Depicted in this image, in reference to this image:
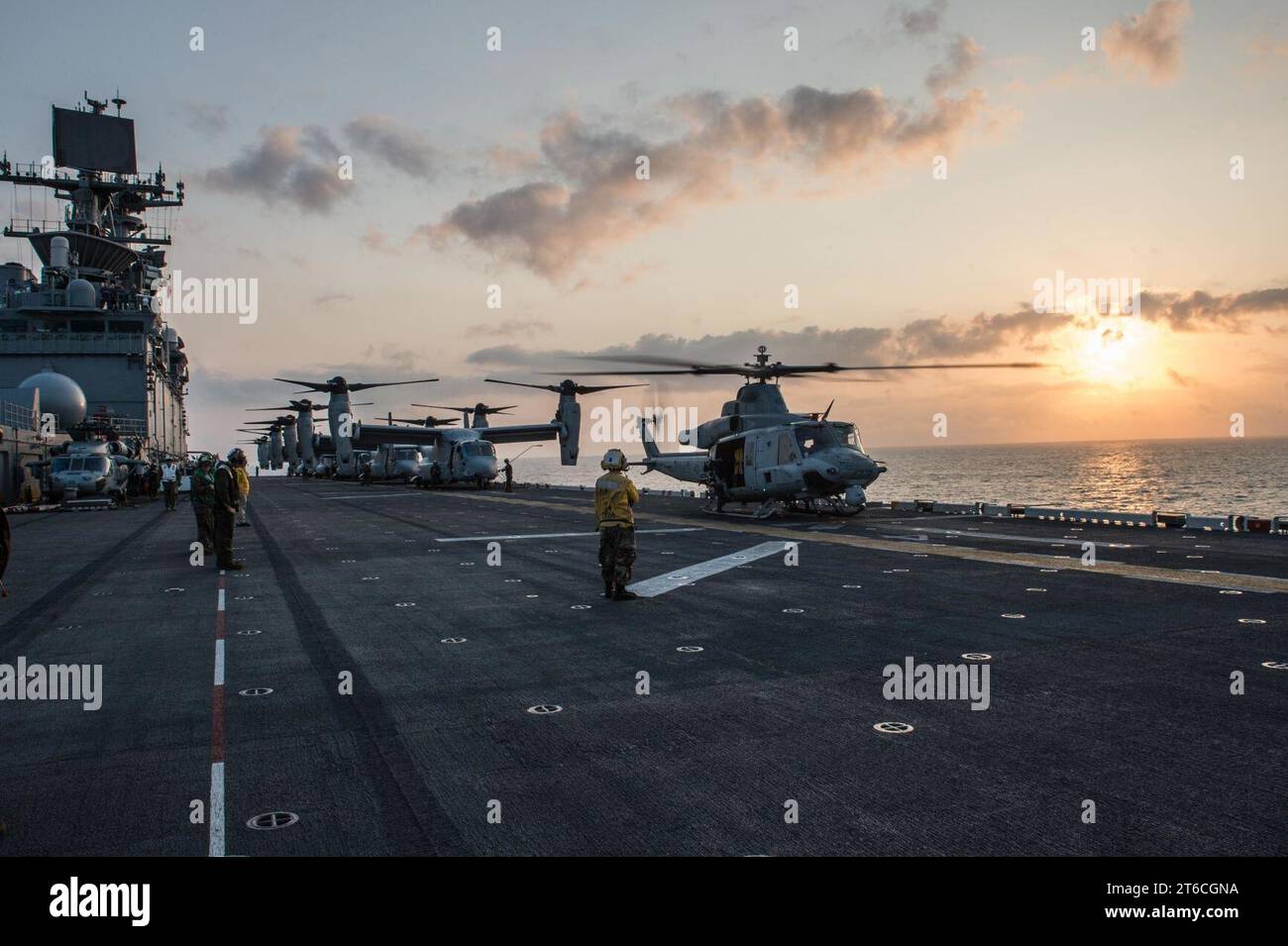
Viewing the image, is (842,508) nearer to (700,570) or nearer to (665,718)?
(700,570)

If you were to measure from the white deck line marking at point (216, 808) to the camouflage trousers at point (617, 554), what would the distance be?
23.0 feet

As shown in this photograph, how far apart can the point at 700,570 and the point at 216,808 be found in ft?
36.9

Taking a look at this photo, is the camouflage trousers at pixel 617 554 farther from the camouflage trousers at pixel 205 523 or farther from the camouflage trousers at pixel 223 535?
the camouflage trousers at pixel 205 523

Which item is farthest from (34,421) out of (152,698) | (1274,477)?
(1274,477)

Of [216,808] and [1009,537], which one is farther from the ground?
[216,808]

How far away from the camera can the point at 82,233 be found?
68562 mm

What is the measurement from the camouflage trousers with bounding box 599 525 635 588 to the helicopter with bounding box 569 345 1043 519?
1195cm

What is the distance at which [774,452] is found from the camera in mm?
24953

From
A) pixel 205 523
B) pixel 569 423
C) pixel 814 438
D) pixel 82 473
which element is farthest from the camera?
pixel 569 423

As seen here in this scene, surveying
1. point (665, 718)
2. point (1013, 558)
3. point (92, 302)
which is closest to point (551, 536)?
point (1013, 558)

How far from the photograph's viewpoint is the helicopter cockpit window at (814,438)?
2411 centimetres

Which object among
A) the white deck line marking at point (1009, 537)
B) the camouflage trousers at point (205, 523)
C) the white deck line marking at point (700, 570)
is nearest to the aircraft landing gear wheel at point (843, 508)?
the white deck line marking at point (1009, 537)

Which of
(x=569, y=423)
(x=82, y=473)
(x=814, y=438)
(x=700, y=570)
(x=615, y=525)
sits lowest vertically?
(x=700, y=570)
